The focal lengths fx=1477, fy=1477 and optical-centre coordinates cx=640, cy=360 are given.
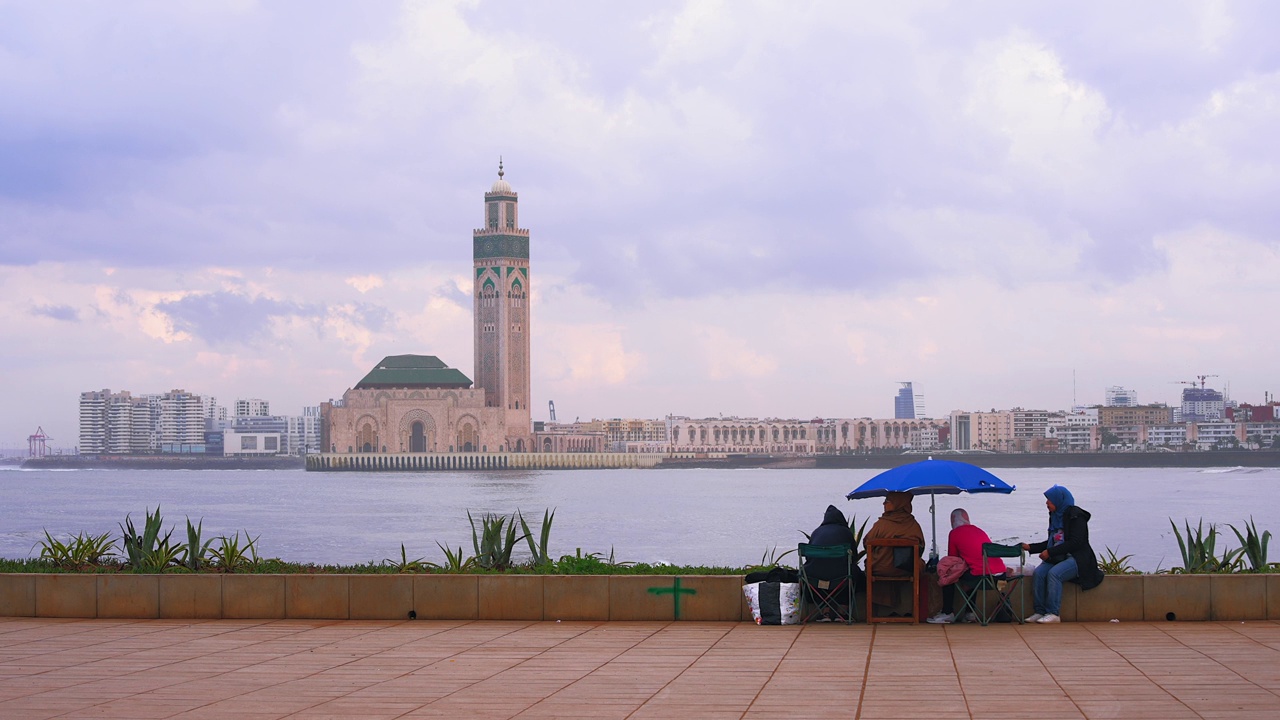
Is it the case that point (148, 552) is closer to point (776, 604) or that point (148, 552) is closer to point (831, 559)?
point (776, 604)

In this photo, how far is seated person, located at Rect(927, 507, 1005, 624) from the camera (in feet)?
37.8

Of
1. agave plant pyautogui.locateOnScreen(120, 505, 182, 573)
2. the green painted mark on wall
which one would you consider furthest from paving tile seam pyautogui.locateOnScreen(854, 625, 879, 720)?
agave plant pyautogui.locateOnScreen(120, 505, 182, 573)

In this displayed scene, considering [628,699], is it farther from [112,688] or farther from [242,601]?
[242,601]

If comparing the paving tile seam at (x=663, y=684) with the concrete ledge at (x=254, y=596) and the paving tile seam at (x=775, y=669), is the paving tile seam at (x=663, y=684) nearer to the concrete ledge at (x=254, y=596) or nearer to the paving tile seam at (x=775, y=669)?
the paving tile seam at (x=775, y=669)

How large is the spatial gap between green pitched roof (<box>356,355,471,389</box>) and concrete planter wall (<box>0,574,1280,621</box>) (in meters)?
Answer: 144

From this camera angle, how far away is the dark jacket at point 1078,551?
11.6 m

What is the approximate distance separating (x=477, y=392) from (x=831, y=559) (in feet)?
466

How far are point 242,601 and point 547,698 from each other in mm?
4908

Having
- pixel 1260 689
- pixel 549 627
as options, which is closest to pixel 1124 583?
pixel 1260 689

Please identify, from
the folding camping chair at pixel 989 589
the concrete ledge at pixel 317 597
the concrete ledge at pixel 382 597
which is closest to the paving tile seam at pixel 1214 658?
the folding camping chair at pixel 989 589

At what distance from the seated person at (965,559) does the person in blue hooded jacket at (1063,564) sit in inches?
14.3

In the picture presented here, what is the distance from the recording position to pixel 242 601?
12.5m

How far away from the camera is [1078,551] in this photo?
11.6 meters

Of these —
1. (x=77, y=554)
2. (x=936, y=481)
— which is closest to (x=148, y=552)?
(x=77, y=554)
